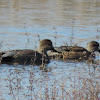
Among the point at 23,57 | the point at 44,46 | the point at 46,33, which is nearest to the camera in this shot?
the point at 23,57

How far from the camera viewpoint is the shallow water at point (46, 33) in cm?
975

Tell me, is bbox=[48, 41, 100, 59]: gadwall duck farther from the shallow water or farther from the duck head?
the shallow water

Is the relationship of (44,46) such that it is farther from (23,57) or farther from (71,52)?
(23,57)

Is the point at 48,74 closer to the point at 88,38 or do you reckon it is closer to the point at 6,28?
the point at 88,38

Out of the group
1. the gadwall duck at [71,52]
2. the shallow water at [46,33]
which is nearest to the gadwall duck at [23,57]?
the shallow water at [46,33]

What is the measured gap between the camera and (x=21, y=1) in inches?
1193

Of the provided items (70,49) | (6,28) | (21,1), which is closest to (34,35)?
(6,28)

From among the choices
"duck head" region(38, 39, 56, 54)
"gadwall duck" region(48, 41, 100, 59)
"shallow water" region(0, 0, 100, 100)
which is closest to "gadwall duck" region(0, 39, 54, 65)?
"duck head" region(38, 39, 56, 54)

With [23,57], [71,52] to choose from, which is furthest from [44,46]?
[23,57]

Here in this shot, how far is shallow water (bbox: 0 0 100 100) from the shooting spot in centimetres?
975

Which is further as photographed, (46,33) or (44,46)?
(46,33)

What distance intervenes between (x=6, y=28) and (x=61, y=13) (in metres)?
6.17

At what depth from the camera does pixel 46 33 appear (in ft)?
57.7

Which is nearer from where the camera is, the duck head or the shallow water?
the shallow water
